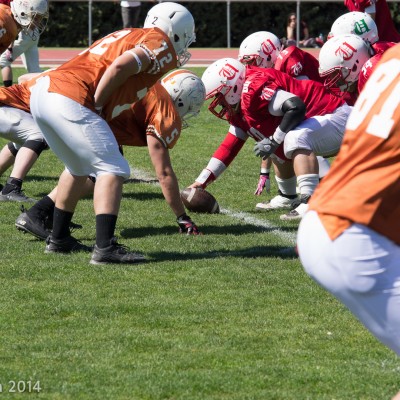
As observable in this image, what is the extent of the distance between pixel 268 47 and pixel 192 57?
47.3ft

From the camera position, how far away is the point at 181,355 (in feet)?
14.3

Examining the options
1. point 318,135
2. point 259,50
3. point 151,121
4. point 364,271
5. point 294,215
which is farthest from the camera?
point 259,50

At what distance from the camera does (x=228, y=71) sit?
7.17 meters

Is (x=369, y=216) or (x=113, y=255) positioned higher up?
(x=369, y=216)

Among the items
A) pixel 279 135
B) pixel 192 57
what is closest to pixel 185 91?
pixel 279 135

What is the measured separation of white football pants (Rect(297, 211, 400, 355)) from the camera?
2.84 m

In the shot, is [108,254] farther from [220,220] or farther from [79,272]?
[220,220]

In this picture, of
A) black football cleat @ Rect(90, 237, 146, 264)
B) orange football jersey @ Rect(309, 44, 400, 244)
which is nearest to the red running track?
black football cleat @ Rect(90, 237, 146, 264)

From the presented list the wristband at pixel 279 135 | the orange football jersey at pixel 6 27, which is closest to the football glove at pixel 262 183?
the wristband at pixel 279 135

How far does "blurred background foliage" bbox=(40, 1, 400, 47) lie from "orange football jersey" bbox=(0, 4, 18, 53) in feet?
56.3

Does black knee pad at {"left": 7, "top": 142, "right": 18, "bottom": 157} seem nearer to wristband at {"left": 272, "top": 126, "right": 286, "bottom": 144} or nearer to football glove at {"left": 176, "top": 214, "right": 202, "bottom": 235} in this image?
football glove at {"left": 176, "top": 214, "right": 202, "bottom": 235}

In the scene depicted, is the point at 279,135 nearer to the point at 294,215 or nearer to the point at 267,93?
the point at 267,93

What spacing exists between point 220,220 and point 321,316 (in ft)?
8.46

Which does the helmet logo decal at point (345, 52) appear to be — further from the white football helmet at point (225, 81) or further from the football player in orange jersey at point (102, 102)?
the football player in orange jersey at point (102, 102)
